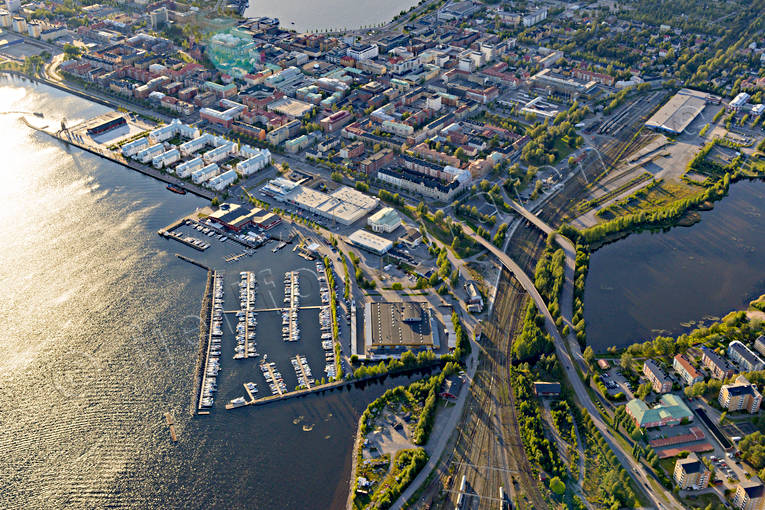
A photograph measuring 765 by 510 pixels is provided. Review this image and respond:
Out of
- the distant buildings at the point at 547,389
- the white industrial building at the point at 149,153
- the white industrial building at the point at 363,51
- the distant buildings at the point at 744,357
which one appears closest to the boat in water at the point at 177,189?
the white industrial building at the point at 149,153

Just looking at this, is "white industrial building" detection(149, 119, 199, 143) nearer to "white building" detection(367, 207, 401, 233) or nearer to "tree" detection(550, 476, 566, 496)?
"white building" detection(367, 207, 401, 233)

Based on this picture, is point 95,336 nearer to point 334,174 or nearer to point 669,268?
point 334,174

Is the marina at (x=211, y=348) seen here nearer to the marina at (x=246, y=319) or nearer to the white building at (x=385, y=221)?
the marina at (x=246, y=319)

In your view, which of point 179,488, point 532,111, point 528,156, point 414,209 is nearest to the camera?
point 179,488

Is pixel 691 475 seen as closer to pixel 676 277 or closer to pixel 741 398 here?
pixel 741 398

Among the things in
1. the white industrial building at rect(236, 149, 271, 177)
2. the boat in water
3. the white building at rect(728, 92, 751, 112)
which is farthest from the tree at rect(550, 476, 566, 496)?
the white building at rect(728, 92, 751, 112)

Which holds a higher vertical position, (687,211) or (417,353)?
(687,211)

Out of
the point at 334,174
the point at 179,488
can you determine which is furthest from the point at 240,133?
the point at 179,488

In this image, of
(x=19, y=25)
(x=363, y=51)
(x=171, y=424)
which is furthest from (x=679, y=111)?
(x=19, y=25)
